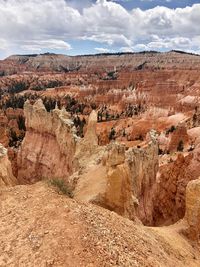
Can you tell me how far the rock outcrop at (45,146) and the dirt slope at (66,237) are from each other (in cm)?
1510

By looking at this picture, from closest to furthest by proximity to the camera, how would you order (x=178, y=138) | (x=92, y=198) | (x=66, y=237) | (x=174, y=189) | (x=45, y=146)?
1. (x=66, y=237)
2. (x=92, y=198)
3. (x=174, y=189)
4. (x=45, y=146)
5. (x=178, y=138)

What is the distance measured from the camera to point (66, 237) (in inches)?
381

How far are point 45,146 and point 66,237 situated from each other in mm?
23167

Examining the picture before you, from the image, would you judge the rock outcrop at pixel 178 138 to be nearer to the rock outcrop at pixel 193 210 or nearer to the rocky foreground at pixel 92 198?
the rocky foreground at pixel 92 198

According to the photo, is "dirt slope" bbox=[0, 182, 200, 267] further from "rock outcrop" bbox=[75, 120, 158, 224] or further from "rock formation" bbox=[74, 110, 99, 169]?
"rock formation" bbox=[74, 110, 99, 169]

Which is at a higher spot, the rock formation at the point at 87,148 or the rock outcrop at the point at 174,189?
the rock formation at the point at 87,148

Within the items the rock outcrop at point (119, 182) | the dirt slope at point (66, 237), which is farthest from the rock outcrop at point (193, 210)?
the dirt slope at point (66, 237)

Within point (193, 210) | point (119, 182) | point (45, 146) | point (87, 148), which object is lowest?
point (45, 146)

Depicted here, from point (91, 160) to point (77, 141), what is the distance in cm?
407

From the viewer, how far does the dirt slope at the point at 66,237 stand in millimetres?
9219

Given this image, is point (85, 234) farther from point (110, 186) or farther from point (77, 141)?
point (77, 141)

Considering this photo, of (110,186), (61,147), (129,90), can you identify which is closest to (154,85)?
(129,90)

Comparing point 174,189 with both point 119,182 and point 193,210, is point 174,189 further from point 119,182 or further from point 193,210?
point 119,182

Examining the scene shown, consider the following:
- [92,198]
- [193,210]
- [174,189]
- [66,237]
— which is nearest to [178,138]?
[174,189]
